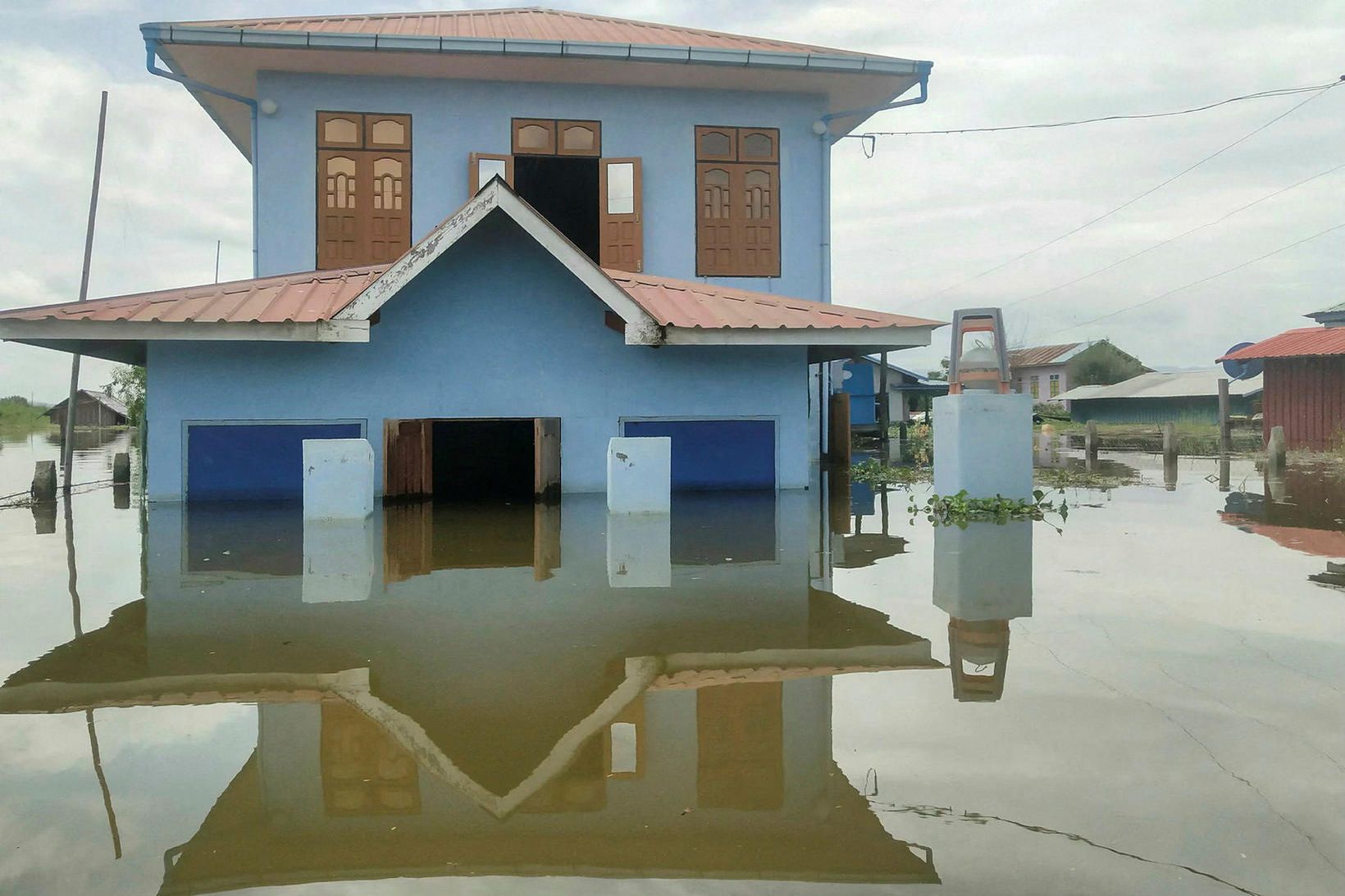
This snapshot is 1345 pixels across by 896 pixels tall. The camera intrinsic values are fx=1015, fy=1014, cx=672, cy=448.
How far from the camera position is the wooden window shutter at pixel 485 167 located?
17.5 meters

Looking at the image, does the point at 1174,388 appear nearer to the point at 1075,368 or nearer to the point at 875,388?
the point at 875,388

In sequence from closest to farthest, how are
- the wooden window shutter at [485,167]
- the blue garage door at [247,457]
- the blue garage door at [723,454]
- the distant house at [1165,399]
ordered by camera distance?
the blue garage door at [247,457] → the blue garage door at [723,454] → the wooden window shutter at [485,167] → the distant house at [1165,399]

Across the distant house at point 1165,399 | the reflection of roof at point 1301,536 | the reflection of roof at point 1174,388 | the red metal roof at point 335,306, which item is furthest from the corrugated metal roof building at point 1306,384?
the reflection of roof at point 1174,388

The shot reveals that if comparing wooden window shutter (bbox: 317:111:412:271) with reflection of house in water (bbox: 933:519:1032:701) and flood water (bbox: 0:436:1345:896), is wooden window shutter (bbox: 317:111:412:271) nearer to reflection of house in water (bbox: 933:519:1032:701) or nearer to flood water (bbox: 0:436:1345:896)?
flood water (bbox: 0:436:1345:896)

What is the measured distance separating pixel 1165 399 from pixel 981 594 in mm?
48034

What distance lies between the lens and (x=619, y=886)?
125 inches

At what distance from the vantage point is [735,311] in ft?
47.2

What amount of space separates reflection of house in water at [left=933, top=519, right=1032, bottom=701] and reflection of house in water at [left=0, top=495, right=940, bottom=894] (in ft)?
1.06

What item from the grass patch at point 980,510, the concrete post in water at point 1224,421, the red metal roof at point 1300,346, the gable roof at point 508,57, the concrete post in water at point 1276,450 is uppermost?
the gable roof at point 508,57

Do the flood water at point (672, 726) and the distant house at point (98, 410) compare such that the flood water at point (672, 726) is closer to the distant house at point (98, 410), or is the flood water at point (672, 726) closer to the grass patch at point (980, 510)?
the grass patch at point (980, 510)

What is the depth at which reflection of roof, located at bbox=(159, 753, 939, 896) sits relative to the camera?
3.24 meters

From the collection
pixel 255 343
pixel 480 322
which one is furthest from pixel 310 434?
pixel 480 322

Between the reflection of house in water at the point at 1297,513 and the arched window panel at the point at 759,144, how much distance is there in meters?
9.52

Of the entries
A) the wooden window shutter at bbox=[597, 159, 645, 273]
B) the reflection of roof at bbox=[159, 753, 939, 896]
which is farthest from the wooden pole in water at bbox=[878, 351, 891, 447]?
the reflection of roof at bbox=[159, 753, 939, 896]
